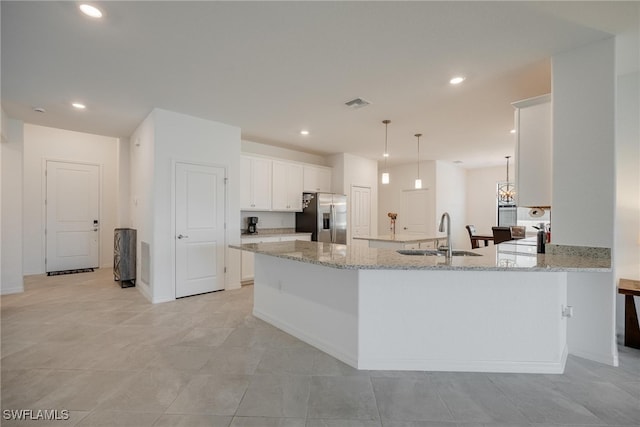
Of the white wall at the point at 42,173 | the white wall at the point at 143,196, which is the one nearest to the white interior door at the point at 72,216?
the white wall at the point at 42,173

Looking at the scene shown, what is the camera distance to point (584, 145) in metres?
2.36

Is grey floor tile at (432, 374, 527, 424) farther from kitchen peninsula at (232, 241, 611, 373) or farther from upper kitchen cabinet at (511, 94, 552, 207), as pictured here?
upper kitchen cabinet at (511, 94, 552, 207)

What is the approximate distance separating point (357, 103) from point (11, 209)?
526 cm

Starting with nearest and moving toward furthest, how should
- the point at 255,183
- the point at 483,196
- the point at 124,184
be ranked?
1. the point at 255,183
2. the point at 124,184
3. the point at 483,196

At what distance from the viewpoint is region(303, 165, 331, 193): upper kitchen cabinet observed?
6.11 m

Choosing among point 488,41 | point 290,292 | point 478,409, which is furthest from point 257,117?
point 478,409

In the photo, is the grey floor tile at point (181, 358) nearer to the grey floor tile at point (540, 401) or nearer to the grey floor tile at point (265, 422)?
the grey floor tile at point (265, 422)

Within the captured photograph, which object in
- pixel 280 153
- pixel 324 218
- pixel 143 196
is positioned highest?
pixel 280 153

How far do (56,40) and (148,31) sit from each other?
2.65ft

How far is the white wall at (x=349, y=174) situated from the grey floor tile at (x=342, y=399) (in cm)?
454

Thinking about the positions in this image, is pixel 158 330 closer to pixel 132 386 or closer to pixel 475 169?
pixel 132 386

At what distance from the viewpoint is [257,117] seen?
13.7ft

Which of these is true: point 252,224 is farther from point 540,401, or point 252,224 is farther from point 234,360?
point 540,401

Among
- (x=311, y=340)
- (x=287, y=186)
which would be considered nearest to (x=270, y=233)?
(x=287, y=186)
